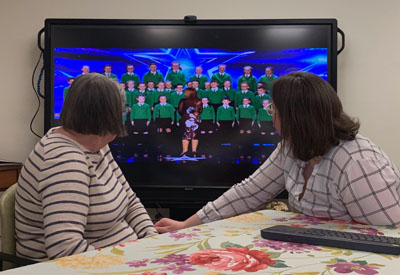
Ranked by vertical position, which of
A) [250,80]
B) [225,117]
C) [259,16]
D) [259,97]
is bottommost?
[225,117]

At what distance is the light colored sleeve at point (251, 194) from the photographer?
1867mm

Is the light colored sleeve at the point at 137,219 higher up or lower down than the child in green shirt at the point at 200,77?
lower down

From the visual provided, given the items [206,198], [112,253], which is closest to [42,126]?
[206,198]

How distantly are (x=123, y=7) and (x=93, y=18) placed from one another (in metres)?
0.23

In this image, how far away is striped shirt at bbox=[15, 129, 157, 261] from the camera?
52.7 inches

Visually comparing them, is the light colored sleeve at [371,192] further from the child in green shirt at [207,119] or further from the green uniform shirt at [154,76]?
the green uniform shirt at [154,76]

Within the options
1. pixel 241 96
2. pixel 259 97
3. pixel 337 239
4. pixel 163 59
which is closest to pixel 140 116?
pixel 163 59

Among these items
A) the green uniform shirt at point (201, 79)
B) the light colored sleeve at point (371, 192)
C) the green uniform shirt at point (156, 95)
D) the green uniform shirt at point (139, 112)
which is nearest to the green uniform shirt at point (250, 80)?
the green uniform shirt at point (201, 79)

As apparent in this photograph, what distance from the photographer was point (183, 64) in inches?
130

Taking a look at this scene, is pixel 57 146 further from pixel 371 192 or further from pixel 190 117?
pixel 190 117

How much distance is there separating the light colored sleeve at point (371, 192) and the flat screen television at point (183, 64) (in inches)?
71.1

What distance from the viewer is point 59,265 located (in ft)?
3.16

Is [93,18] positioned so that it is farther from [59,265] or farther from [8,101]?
[59,265]

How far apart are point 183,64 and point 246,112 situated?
526 millimetres
